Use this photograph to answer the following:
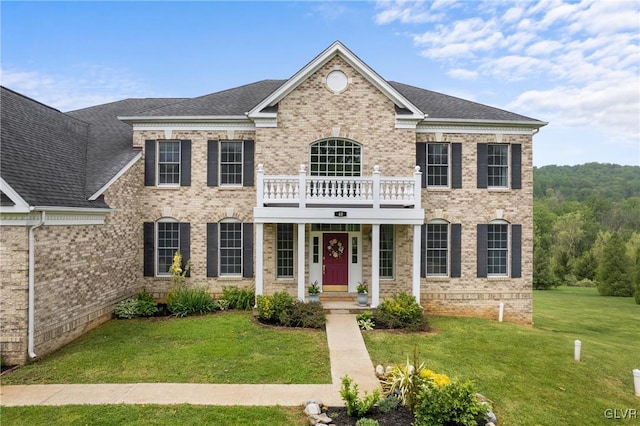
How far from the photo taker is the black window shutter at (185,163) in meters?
14.8

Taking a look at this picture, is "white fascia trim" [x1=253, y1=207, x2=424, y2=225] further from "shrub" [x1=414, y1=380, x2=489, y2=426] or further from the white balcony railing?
"shrub" [x1=414, y1=380, x2=489, y2=426]

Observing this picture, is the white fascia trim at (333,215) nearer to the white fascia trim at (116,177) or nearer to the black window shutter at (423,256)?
the black window shutter at (423,256)

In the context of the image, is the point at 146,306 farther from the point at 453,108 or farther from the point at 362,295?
the point at 453,108

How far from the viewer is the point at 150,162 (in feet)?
48.7

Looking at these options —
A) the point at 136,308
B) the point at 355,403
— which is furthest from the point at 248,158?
the point at 355,403

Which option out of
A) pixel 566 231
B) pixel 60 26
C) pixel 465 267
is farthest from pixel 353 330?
pixel 566 231

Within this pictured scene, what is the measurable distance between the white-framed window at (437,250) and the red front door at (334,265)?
11.5 ft

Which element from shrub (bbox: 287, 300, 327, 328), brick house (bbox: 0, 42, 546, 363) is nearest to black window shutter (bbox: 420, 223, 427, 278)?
brick house (bbox: 0, 42, 546, 363)

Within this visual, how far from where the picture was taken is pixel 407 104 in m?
13.8

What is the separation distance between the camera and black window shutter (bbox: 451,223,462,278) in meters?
14.8

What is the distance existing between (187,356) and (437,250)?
33.6 feet

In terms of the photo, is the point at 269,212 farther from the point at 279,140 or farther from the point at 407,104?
the point at 407,104

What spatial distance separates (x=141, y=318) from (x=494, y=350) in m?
11.9

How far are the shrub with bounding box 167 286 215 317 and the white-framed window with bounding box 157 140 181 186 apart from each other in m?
4.57
